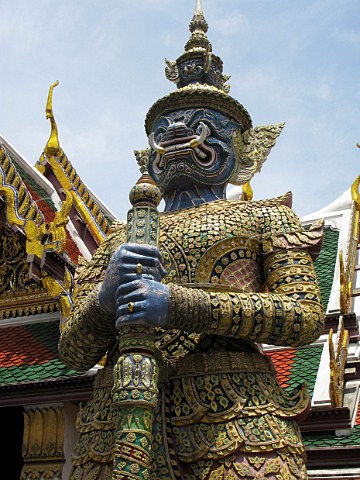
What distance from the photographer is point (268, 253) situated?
3.09 m

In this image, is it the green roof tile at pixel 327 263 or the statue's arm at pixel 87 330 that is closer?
the statue's arm at pixel 87 330

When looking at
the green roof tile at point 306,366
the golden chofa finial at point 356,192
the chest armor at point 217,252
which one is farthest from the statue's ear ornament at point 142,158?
the golden chofa finial at point 356,192

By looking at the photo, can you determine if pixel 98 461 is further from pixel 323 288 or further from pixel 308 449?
pixel 323 288

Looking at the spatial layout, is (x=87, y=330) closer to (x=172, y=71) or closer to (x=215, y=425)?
(x=215, y=425)

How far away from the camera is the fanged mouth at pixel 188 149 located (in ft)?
11.0

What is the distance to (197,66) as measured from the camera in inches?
148

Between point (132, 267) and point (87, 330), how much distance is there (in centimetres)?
47

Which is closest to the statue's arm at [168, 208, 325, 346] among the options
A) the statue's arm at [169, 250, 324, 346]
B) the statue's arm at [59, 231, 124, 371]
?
the statue's arm at [169, 250, 324, 346]

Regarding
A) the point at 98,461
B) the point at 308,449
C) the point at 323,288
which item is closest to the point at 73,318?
the point at 98,461

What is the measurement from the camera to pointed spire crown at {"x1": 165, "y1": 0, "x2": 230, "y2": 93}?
3750mm

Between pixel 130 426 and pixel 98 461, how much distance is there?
476mm

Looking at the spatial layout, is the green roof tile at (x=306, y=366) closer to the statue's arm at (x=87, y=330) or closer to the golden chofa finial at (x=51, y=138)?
the statue's arm at (x=87, y=330)

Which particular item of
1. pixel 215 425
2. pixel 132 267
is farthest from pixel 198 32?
pixel 215 425

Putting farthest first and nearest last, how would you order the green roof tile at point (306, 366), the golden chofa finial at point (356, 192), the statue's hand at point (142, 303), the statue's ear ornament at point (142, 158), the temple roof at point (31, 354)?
the golden chofa finial at point (356, 192), the temple roof at point (31, 354), the green roof tile at point (306, 366), the statue's ear ornament at point (142, 158), the statue's hand at point (142, 303)
